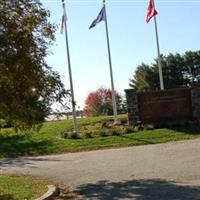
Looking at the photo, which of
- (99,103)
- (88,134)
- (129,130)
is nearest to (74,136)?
(88,134)

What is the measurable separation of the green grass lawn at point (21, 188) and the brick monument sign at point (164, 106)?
42.3 feet

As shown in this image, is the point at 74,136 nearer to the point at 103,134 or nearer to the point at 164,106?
the point at 103,134

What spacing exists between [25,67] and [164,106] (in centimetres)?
1640

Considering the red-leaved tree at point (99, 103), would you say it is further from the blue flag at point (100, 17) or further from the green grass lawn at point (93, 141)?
the green grass lawn at point (93, 141)

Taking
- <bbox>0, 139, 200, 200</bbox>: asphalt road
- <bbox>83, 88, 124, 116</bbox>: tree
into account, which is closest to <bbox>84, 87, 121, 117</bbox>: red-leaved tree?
<bbox>83, 88, 124, 116</bbox>: tree

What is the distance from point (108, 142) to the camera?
24.0 metres

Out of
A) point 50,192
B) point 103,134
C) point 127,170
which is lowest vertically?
point 50,192

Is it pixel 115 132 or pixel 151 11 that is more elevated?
pixel 151 11

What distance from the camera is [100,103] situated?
76.8 metres

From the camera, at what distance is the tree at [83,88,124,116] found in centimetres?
7277

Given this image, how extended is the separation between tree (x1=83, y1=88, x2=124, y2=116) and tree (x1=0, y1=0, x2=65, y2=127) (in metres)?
55.9

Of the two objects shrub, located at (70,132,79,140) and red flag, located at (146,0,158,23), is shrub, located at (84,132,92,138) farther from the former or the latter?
red flag, located at (146,0,158,23)

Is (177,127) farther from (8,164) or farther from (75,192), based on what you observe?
(75,192)

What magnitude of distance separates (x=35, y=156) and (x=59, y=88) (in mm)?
9066
